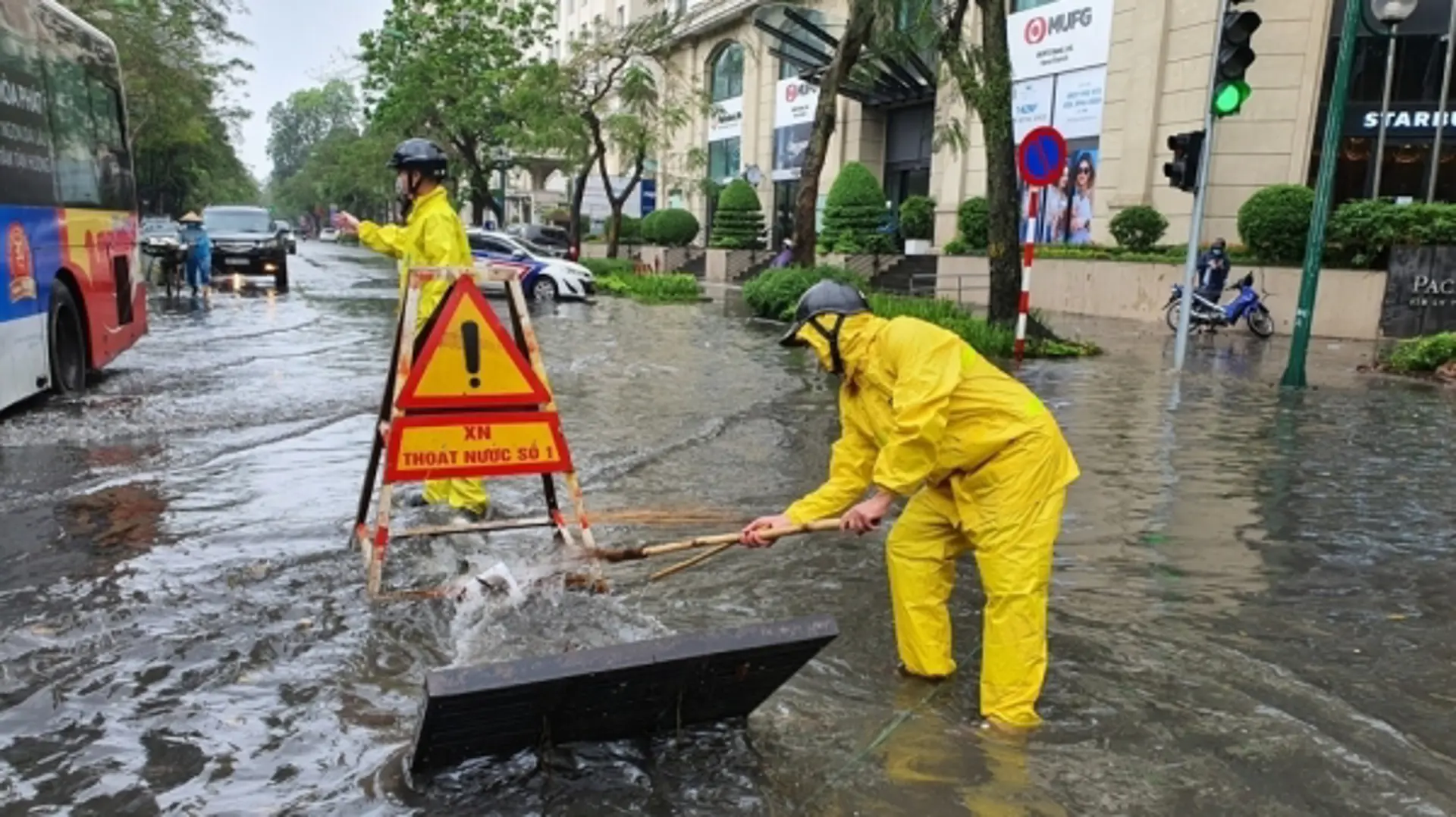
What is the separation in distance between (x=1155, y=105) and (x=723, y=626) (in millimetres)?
20767

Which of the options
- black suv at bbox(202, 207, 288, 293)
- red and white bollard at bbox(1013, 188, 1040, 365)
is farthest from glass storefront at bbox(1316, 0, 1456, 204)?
black suv at bbox(202, 207, 288, 293)

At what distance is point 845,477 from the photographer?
12.8 feet

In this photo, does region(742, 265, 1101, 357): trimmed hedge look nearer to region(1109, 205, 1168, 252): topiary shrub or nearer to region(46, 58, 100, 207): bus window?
region(1109, 205, 1168, 252): topiary shrub

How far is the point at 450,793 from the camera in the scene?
3.04m

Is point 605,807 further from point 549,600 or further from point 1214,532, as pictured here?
point 1214,532

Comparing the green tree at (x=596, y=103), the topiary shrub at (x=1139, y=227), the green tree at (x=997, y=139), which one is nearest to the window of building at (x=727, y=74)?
the green tree at (x=596, y=103)

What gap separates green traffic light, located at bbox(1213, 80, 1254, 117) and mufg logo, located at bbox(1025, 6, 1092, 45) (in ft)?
46.3

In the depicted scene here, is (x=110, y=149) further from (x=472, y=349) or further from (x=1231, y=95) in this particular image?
(x=1231, y=95)

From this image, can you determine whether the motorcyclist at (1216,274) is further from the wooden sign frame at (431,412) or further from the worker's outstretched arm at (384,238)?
the wooden sign frame at (431,412)

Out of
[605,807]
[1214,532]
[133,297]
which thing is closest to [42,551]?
[605,807]

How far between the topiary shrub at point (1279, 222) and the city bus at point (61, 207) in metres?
16.6

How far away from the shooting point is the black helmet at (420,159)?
18.1 feet

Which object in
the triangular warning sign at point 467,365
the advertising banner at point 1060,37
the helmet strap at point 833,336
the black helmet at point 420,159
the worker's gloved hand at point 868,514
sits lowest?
the worker's gloved hand at point 868,514

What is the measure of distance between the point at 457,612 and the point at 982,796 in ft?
7.36
